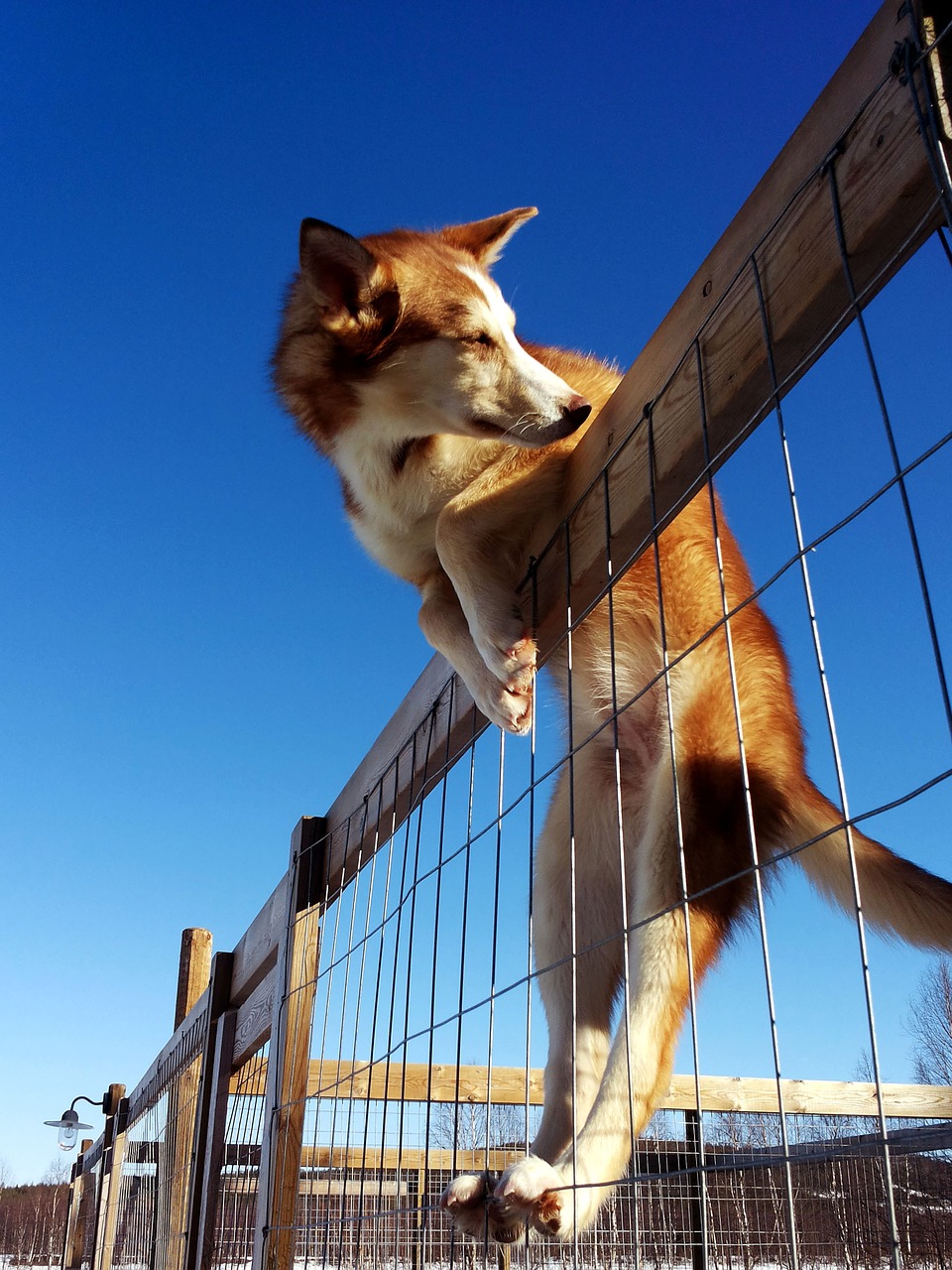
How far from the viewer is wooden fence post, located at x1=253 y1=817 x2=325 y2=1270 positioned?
291 centimetres

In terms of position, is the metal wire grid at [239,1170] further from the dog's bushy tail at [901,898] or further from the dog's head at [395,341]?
the dog's bushy tail at [901,898]

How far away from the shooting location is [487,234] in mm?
3191

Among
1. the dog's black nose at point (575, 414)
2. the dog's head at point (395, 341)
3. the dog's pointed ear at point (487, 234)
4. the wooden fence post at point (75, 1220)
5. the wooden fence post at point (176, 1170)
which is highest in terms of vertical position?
the dog's pointed ear at point (487, 234)

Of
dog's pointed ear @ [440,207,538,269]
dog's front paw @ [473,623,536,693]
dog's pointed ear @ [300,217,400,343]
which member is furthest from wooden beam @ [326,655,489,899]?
dog's pointed ear @ [440,207,538,269]

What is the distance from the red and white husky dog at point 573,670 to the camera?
1.64 metres

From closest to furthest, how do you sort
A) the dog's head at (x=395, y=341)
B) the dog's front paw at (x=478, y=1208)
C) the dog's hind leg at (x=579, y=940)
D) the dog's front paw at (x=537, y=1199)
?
the dog's front paw at (x=537, y=1199) → the dog's front paw at (x=478, y=1208) → the dog's hind leg at (x=579, y=940) → the dog's head at (x=395, y=341)

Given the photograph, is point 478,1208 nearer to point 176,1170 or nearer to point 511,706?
point 511,706

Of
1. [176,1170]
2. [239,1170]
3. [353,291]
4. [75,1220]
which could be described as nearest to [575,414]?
[353,291]

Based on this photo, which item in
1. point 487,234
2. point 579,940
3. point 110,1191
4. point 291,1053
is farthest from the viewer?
point 110,1191

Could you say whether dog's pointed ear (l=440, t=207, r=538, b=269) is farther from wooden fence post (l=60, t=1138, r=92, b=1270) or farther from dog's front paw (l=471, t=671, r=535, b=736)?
wooden fence post (l=60, t=1138, r=92, b=1270)

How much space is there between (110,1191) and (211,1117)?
14.9ft

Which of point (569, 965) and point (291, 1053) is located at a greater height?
point (569, 965)

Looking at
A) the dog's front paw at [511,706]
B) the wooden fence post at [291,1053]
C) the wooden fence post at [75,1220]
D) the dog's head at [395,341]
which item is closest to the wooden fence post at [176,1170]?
the wooden fence post at [291,1053]

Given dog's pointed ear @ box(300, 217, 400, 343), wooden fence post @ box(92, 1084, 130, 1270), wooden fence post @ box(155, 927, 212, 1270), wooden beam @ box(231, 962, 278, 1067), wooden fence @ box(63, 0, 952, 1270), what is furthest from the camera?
wooden fence post @ box(92, 1084, 130, 1270)
